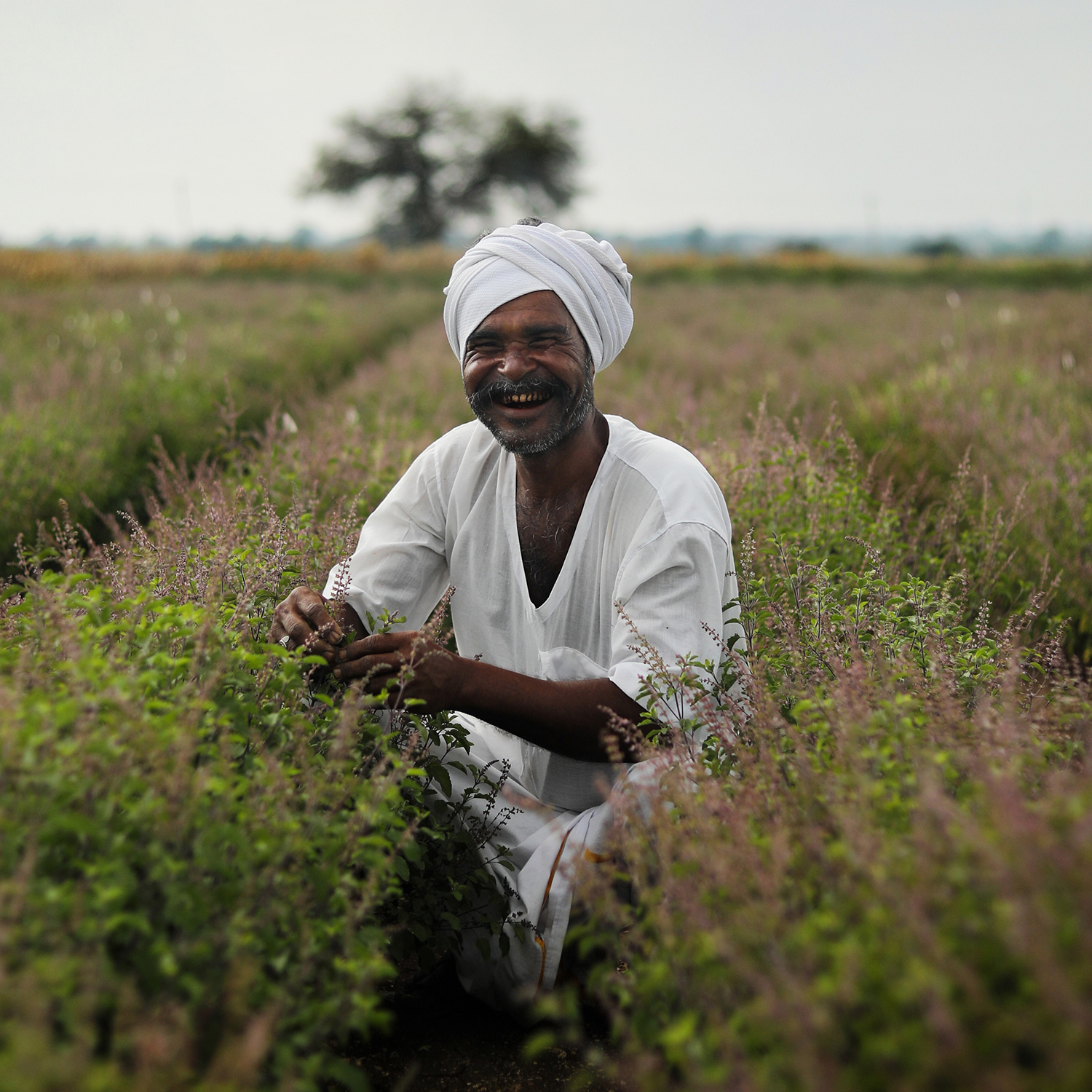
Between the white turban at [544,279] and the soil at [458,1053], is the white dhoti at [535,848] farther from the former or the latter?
the white turban at [544,279]

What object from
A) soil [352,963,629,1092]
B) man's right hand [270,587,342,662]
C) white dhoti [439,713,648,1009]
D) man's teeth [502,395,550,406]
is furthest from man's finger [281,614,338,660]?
soil [352,963,629,1092]

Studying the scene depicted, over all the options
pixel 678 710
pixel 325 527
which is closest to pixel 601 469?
pixel 678 710

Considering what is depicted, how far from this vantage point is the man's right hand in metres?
2.39

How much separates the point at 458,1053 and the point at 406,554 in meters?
1.43

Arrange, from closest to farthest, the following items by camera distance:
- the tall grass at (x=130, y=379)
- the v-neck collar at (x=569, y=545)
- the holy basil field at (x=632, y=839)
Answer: the holy basil field at (x=632, y=839)
the v-neck collar at (x=569, y=545)
the tall grass at (x=130, y=379)

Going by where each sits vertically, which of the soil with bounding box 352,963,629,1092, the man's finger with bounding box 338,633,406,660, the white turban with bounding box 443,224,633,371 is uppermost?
the white turban with bounding box 443,224,633,371

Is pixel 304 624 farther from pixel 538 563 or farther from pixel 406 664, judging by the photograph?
pixel 538 563

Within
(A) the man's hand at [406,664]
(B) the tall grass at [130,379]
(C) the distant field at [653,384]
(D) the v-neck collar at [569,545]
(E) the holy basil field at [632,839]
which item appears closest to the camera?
(E) the holy basil field at [632,839]

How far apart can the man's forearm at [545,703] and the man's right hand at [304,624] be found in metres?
0.35

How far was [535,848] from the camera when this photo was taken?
8.53ft

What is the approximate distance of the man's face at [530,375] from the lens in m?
2.81

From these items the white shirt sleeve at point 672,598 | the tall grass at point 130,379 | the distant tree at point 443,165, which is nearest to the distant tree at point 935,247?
the distant tree at point 443,165

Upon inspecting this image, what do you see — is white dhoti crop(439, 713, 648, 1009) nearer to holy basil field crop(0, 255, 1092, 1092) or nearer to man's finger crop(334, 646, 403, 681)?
holy basil field crop(0, 255, 1092, 1092)

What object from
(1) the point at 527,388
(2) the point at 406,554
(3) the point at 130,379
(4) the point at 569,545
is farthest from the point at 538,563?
(3) the point at 130,379
